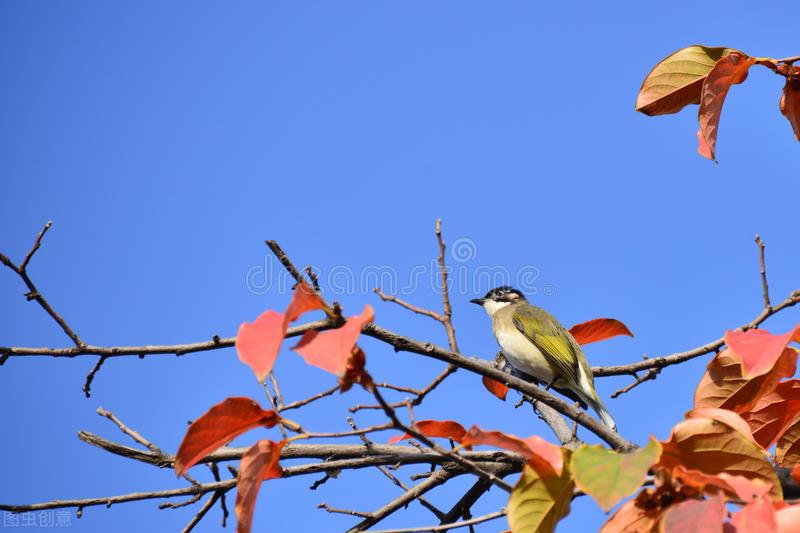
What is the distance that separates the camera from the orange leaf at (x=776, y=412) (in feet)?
7.85

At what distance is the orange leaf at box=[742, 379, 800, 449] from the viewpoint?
2.39 m

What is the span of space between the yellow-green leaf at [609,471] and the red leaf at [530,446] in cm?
9

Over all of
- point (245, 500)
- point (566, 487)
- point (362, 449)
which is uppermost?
point (362, 449)

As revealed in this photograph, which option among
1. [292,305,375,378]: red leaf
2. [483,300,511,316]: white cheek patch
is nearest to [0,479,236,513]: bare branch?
[292,305,375,378]: red leaf

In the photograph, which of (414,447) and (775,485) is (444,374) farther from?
(775,485)

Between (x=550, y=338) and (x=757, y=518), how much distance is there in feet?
15.8

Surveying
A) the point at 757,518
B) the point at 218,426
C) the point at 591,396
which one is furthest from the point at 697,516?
the point at 591,396

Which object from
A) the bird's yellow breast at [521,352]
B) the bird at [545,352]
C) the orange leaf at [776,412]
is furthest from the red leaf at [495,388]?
the bird's yellow breast at [521,352]

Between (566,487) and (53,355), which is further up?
(53,355)

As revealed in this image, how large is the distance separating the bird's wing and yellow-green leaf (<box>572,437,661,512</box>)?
4348mm

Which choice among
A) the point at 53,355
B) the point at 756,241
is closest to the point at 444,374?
the point at 53,355

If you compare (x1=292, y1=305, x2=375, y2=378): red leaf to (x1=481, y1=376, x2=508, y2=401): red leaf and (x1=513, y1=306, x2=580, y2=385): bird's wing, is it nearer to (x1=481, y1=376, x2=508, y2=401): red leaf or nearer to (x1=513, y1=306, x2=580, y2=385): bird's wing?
(x1=481, y1=376, x2=508, y2=401): red leaf

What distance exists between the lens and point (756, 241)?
2.97 m

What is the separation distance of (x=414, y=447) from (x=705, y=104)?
1.52 metres
